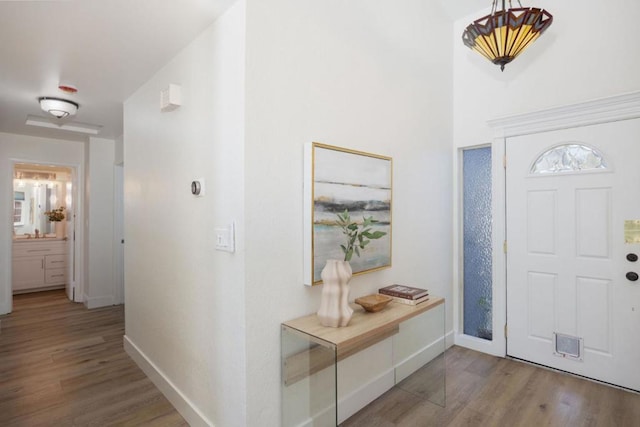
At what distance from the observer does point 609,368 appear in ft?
8.52

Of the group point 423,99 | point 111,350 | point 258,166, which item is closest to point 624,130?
point 423,99

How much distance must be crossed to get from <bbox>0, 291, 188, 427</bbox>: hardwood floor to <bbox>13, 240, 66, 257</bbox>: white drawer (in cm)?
159

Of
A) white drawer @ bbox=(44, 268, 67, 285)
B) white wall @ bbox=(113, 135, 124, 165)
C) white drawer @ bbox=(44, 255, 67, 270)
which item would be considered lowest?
white drawer @ bbox=(44, 268, 67, 285)

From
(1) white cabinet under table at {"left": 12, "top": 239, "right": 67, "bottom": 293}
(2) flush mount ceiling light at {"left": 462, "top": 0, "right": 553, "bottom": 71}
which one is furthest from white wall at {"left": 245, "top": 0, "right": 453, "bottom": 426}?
(1) white cabinet under table at {"left": 12, "top": 239, "right": 67, "bottom": 293}

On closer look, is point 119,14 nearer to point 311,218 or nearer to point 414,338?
point 311,218

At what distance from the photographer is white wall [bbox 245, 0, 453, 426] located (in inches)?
68.6

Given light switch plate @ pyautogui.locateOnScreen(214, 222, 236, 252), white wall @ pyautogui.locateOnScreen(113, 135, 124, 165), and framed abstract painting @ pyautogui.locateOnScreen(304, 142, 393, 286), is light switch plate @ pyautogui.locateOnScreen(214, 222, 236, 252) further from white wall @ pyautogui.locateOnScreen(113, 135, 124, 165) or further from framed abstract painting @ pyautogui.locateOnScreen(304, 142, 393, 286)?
white wall @ pyautogui.locateOnScreen(113, 135, 124, 165)

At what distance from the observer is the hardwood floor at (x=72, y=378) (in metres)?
2.23

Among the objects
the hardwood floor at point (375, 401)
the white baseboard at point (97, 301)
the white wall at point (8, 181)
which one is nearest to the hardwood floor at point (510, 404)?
the hardwood floor at point (375, 401)

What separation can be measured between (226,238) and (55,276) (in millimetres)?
5764

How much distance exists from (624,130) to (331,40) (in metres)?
2.32

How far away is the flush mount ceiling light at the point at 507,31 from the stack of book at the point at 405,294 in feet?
5.98

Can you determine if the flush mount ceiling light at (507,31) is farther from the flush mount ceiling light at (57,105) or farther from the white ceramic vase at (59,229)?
the white ceramic vase at (59,229)

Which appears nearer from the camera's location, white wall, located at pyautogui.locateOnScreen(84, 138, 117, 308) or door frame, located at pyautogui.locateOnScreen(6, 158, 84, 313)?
white wall, located at pyautogui.locateOnScreen(84, 138, 117, 308)
